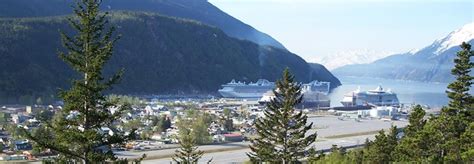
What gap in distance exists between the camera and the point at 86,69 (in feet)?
37.4

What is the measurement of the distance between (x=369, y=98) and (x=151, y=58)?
50609mm

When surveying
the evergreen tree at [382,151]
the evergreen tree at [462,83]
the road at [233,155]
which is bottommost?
the road at [233,155]

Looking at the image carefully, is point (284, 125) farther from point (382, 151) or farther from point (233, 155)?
point (233, 155)

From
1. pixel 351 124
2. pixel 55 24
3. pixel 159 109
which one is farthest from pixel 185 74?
pixel 351 124

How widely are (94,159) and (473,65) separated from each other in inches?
519

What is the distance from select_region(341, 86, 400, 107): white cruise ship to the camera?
111375mm

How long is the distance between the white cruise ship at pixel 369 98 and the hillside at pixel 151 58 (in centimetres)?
3728

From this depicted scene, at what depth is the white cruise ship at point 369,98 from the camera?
11138 cm

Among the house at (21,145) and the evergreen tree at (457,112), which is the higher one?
the evergreen tree at (457,112)

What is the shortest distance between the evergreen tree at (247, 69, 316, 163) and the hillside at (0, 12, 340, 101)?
8116 cm

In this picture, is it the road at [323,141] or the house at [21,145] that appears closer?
the road at [323,141]

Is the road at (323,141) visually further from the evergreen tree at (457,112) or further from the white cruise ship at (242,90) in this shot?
the white cruise ship at (242,90)

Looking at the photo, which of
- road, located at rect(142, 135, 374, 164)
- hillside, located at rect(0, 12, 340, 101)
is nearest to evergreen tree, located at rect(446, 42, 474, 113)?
road, located at rect(142, 135, 374, 164)

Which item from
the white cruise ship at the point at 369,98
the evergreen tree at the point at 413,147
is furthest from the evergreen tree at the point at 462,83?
the white cruise ship at the point at 369,98
